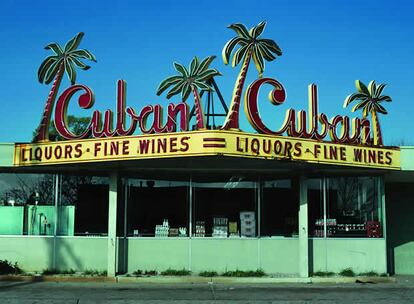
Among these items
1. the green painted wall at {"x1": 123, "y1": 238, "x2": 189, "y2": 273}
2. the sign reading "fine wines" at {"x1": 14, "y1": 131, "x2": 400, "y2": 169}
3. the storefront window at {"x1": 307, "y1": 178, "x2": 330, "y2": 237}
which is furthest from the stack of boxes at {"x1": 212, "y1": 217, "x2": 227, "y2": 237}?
the sign reading "fine wines" at {"x1": 14, "y1": 131, "x2": 400, "y2": 169}

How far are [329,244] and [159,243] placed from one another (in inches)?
208

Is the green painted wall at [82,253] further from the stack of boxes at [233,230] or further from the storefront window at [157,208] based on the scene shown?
the stack of boxes at [233,230]

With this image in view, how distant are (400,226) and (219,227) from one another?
7230 mm

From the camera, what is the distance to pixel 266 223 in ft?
61.5

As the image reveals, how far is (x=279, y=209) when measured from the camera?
18828 mm

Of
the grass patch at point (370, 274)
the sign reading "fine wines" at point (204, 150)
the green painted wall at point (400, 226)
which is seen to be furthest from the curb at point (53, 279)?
the green painted wall at point (400, 226)

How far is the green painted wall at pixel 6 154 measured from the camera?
17.7 meters

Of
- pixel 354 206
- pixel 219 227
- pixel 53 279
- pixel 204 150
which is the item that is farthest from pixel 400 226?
pixel 53 279

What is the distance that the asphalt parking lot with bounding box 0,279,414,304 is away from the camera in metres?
13.7

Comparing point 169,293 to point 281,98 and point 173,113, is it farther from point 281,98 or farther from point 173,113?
point 281,98

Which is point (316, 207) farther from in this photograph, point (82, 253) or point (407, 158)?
point (82, 253)

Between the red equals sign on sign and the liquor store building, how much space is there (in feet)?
6.94

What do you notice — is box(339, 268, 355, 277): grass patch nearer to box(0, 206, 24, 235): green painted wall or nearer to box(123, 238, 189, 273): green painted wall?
box(123, 238, 189, 273): green painted wall

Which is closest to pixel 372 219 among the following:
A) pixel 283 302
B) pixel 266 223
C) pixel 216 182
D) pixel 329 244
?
pixel 329 244
